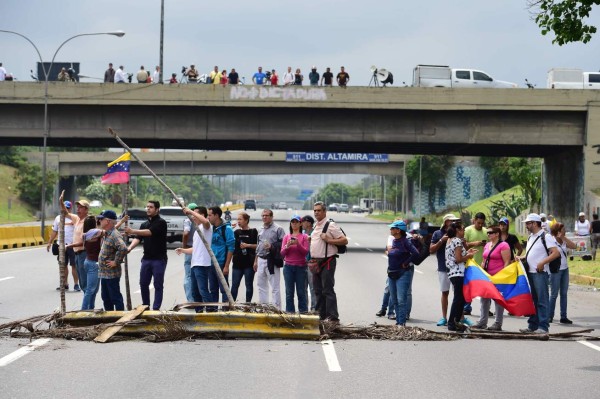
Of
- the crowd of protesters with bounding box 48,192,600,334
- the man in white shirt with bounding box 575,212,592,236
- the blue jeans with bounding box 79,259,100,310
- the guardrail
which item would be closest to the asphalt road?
the crowd of protesters with bounding box 48,192,600,334

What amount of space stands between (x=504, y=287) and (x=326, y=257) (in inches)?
106

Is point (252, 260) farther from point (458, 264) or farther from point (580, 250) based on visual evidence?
point (580, 250)

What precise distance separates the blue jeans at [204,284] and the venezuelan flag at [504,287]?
3827 millimetres

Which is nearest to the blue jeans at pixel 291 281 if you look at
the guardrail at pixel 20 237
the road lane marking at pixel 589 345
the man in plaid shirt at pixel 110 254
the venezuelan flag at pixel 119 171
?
the man in plaid shirt at pixel 110 254

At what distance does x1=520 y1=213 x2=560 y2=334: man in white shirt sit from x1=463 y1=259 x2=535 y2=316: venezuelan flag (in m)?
0.12

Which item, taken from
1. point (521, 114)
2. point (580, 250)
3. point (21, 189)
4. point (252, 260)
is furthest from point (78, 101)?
point (21, 189)

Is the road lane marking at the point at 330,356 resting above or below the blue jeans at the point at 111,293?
below

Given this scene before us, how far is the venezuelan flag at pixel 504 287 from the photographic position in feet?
45.2

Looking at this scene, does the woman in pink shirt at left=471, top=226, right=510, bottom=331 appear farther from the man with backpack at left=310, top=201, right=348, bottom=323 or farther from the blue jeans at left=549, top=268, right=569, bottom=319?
the man with backpack at left=310, top=201, right=348, bottom=323

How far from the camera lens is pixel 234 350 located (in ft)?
38.5

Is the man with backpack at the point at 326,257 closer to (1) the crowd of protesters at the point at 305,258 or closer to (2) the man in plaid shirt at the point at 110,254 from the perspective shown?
(1) the crowd of protesters at the point at 305,258

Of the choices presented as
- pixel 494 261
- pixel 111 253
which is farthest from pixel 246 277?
pixel 494 261

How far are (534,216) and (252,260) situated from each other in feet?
15.3

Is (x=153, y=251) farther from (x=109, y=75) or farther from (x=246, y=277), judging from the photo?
(x=109, y=75)
